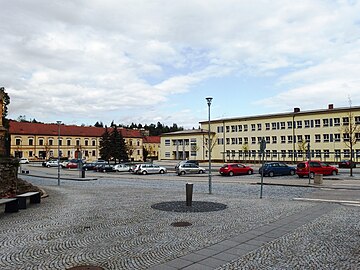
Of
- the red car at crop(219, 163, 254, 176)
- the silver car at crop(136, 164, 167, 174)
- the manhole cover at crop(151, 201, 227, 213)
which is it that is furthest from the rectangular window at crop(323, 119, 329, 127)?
the manhole cover at crop(151, 201, 227, 213)

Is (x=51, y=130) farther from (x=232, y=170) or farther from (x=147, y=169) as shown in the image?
(x=232, y=170)

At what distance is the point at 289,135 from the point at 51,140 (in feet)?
222

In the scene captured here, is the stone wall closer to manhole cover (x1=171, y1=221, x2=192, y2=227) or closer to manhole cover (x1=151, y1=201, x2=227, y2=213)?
manhole cover (x1=151, y1=201, x2=227, y2=213)

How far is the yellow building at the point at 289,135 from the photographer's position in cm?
6309

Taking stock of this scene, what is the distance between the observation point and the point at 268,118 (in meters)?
74.2

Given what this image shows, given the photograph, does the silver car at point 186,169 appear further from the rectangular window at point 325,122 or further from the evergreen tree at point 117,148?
the rectangular window at point 325,122

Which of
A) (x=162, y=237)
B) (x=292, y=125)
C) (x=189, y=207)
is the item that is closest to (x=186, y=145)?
(x=292, y=125)

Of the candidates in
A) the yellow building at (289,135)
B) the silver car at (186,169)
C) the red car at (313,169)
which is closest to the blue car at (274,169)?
the red car at (313,169)

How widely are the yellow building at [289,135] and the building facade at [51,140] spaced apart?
2604 cm

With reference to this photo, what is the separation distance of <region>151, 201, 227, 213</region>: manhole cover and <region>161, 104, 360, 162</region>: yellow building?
155 feet

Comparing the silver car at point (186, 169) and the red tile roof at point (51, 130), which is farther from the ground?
the red tile roof at point (51, 130)

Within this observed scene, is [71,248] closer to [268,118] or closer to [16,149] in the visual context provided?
[268,118]

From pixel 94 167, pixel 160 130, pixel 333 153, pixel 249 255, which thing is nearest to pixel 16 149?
pixel 94 167

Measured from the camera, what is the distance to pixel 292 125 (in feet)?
230
